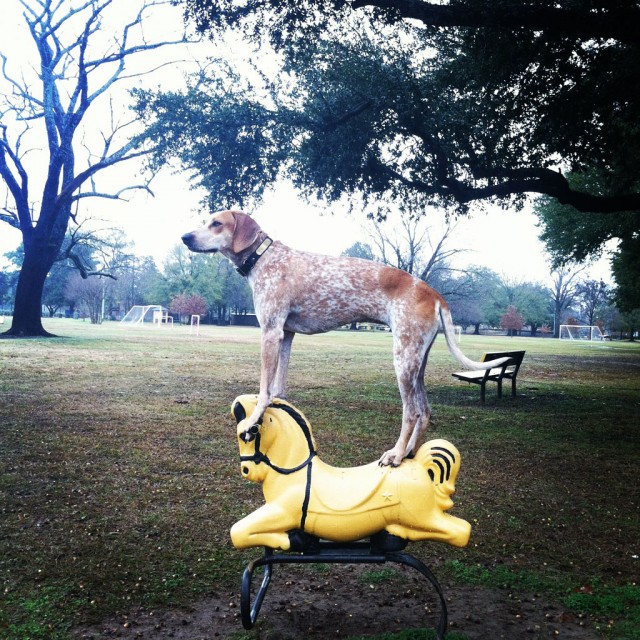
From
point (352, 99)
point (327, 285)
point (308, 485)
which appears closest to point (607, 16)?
point (352, 99)

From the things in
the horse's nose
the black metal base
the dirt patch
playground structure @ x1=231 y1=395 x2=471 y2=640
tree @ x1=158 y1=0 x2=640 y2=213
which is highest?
tree @ x1=158 y1=0 x2=640 y2=213

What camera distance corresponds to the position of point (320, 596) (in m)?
3.71

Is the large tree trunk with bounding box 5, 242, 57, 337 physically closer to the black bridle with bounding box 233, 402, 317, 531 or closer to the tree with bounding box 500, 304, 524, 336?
the black bridle with bounding box 233, 402, 317, 531

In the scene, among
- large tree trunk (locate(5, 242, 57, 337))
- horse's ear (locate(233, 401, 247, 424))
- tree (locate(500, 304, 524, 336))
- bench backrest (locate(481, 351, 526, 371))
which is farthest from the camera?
tree (locate(500, 304, 524, 336))

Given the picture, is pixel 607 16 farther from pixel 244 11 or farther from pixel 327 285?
pixel 327 285

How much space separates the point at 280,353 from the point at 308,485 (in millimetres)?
698

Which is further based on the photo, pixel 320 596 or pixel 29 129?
pixel 29 129

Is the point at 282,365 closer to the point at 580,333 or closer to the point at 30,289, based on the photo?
the point at 30,289

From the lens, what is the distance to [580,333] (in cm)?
6725

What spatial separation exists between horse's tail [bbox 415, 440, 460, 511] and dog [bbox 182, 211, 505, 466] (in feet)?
0.45

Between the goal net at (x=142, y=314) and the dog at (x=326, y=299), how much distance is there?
50219 mm

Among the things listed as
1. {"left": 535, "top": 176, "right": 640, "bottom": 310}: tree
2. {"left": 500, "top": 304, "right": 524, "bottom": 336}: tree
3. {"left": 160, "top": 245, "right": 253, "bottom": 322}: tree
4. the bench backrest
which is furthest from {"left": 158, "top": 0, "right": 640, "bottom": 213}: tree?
{"left": 500, "top": 304, "right": 524, "bottom": 336}: tree

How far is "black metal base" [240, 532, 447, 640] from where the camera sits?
294cm

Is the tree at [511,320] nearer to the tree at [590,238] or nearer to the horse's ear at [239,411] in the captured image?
the tree at [590,238]
